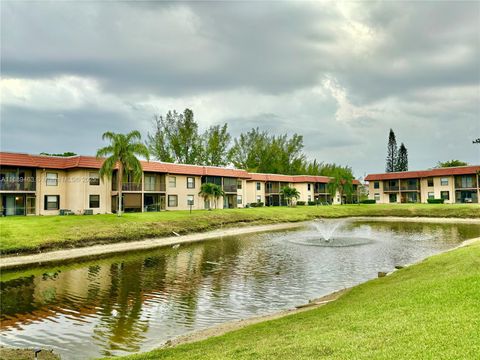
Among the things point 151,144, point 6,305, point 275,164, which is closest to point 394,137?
point 275,164

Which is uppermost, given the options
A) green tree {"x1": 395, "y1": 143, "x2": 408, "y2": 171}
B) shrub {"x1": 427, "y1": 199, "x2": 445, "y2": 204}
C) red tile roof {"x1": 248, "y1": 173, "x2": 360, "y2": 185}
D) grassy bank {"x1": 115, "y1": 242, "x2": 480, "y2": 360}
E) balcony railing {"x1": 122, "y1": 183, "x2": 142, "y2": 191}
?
green tree {"x1": 395, "y1": 143, "x2": 408, "y2": 171}

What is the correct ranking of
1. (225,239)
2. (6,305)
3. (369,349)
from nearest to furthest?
(369,349) < (6,305) < (225,239)

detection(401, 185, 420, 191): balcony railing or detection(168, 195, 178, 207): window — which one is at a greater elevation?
detection(401, 185, 420, 191): balcony railing

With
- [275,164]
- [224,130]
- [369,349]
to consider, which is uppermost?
[224,130]

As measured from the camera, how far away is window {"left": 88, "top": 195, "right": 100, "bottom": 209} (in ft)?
154

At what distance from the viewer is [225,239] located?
39.9 metres

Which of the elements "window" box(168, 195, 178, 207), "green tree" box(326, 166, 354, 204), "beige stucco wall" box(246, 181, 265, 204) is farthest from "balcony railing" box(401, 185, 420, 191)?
"window" box(168, 195, 178, 207)

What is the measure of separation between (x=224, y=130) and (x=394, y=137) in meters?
50.7

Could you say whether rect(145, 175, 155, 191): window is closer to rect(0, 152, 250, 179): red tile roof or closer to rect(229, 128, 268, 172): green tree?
rect(0, 152, 250, 179): red tile roof

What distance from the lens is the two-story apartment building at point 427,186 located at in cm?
7525

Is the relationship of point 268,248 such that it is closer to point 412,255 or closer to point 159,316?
point 412,255

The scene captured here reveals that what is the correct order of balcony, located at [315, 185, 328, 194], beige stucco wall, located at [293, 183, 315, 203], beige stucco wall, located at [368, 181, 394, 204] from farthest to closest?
beige stucco wall, located at [368, 181, 394, 204] < balcony, located at [315, 185, 328, 194] < beige stucco wall, located at [293, 183, 315, 203]

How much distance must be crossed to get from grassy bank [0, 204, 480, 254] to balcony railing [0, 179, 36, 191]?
513 centimetres

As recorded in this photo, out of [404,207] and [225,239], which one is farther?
[404,207]
